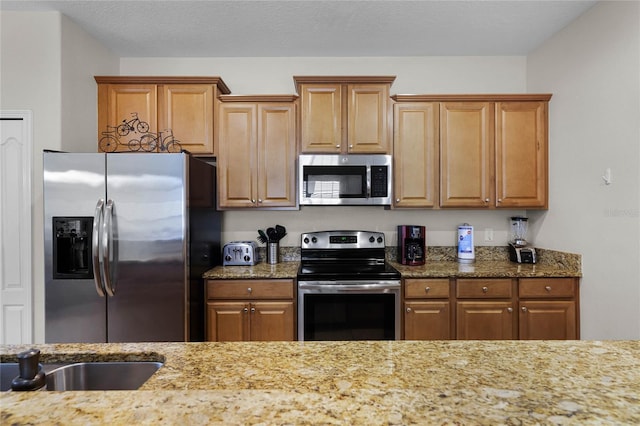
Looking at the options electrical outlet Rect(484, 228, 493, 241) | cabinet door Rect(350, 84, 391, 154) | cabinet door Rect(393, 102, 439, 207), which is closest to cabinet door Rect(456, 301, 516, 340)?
electrical outlet Rect(484, 228, 493, 241)

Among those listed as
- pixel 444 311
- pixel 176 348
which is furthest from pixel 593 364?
pixel 444 311

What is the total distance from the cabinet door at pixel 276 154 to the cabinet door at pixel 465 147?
1.25m

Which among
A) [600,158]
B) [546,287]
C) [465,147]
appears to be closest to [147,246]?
[465,147]

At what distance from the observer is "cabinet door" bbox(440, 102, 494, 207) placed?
9.82 ft

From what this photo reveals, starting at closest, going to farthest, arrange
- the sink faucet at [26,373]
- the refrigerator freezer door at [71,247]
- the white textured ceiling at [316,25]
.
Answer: the sink faucet at [26,373]
the refrigerator freezer door at [71,247]
the white textured ceiling at [316,25]

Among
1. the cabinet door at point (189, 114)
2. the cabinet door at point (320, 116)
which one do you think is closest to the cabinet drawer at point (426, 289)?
the cabinet door at point (320, 116)

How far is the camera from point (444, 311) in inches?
104

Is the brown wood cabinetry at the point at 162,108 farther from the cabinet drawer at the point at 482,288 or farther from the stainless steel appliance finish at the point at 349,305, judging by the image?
the cabinet drawer at the point at 482,288

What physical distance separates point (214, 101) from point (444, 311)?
8.00 ft

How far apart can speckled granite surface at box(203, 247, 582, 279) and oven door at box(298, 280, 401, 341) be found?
189 mm

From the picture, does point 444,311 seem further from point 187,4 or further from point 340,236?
point 187,4

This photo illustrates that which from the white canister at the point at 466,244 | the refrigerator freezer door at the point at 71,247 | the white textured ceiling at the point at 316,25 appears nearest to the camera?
the refrigerator freezer door at the point at 71,247

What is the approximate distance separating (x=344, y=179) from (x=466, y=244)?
1248 mm

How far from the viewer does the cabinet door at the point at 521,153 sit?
2990 mm
